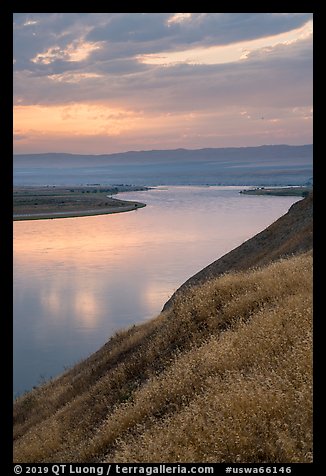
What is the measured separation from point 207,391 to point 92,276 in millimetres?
38973

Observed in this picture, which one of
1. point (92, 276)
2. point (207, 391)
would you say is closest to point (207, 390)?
point (207, 391)

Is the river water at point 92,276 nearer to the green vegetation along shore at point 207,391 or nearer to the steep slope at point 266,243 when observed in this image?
the steep slope at point 266,243

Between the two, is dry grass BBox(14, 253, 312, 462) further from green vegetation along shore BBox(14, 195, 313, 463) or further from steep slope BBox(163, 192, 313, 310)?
steep slope BBox(163, 192, 313, 310)

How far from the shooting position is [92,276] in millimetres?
45656

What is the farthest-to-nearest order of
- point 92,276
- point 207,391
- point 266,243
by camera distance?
A: 1. point 92,276
2. point 266,243
3. point 207,391

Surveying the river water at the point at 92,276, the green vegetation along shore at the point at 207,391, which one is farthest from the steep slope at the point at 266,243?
the green vegetation along shore at the point at 207,391

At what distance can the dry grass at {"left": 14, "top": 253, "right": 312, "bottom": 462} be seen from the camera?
19.8ft

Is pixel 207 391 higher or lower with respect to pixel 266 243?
lower

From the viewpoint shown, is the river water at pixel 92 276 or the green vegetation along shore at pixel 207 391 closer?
the green vegetation along shore at pixel 207 391

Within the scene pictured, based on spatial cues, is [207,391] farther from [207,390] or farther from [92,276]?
[92,276]

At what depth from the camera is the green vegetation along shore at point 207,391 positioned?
19.8 feet

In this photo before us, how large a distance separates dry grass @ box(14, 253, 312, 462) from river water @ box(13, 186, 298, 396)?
12.9 meters

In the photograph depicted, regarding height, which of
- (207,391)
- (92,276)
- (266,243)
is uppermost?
(266,243)

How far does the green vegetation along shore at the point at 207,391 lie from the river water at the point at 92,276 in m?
12.9
